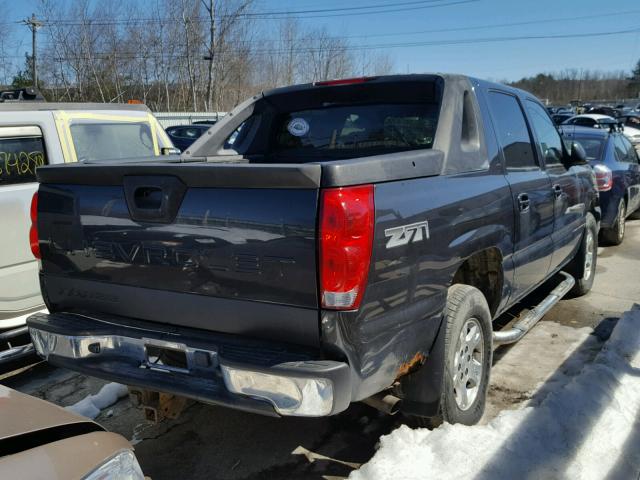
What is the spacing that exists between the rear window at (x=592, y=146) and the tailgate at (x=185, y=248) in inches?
290

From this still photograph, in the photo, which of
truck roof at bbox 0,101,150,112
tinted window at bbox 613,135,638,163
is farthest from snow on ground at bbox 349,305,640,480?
tinted window at bbox 613,135,638,163

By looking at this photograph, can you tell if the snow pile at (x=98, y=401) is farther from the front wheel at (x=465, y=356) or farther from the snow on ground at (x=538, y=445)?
the front wheel at (x=465, y=356)

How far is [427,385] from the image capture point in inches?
114

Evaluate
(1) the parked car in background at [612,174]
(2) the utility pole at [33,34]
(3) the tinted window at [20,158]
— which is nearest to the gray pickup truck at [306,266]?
(3) the tinted window at [20,158]

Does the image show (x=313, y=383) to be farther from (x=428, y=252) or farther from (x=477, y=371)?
(x=477, y=371)

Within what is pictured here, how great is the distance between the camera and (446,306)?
2.97 metres

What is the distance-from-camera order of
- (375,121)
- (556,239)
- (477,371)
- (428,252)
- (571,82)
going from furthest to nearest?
1. (571,82)
2. (556,239)
3. (375,121)
4. (477,371)
5. (428,252)

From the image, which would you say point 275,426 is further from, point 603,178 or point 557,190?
point 603,178

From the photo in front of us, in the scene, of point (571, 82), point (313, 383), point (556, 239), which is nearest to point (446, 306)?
point (313, 383)

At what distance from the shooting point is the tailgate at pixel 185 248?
7.62 feet

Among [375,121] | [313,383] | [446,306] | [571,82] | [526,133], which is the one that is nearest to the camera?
[313,383]

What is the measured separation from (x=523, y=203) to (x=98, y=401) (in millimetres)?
3099

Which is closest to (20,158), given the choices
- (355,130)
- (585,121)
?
(355,130)

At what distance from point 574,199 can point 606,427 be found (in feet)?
7.73
